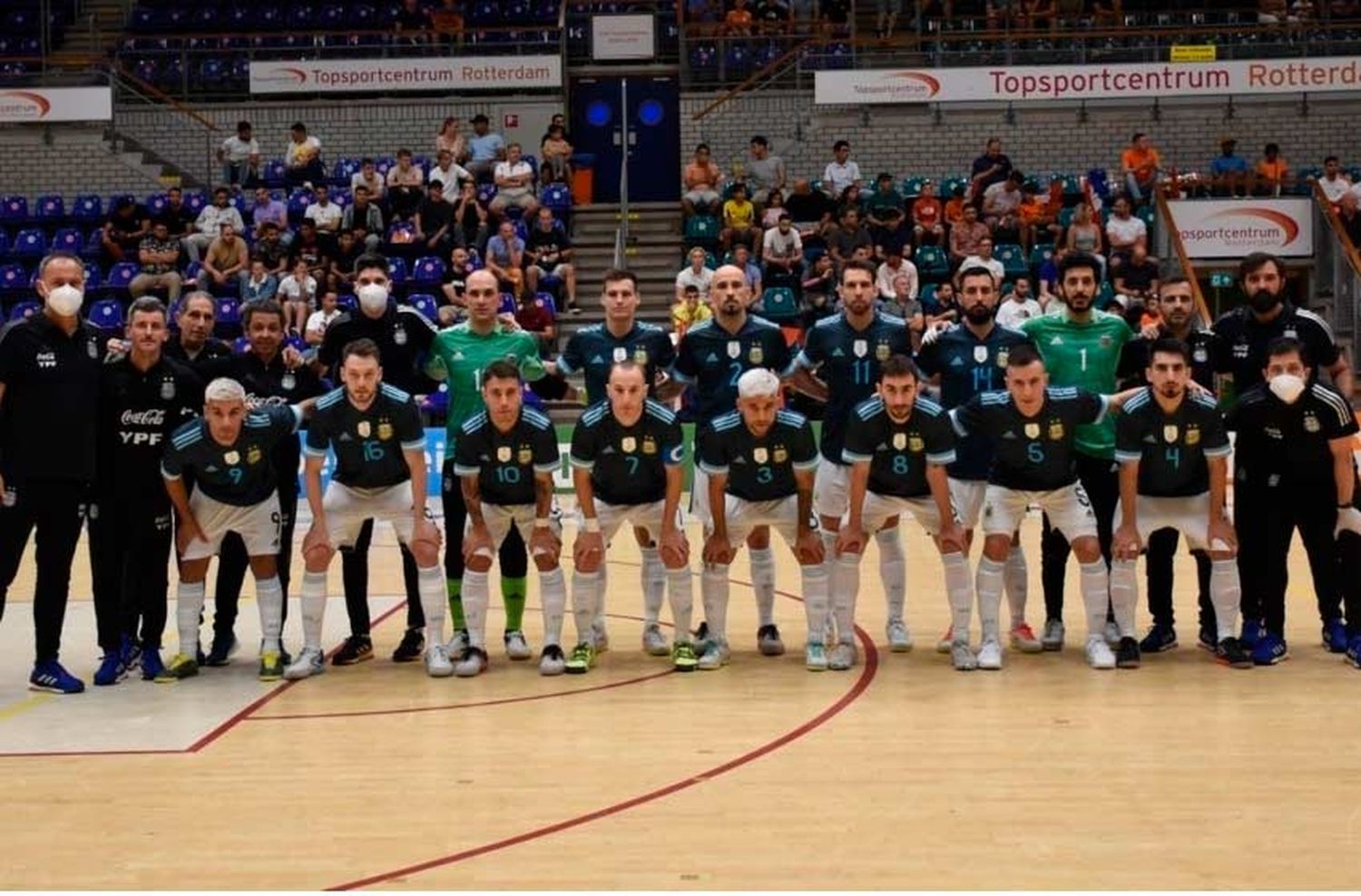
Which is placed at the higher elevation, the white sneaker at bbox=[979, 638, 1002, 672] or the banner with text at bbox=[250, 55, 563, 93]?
the banner with text at bbox=[250, 55, 563, 93]

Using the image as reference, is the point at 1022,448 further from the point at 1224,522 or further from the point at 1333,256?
the point at 1333,256

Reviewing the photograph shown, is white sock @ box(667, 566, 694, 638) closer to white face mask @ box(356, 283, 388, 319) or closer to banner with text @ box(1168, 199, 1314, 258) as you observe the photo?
white face mask @ box(356, 283, 388, 319)

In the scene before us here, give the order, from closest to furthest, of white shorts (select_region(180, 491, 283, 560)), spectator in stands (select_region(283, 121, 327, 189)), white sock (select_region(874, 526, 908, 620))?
white shorts (select_region(180, 491, 283, 560)), white sock (select_region(874, 526, 908, 620)), spectator in stands (select_region(283, 121, 327, 189))

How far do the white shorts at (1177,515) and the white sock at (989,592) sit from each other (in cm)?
67

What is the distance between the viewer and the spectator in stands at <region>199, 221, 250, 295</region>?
71.6ft

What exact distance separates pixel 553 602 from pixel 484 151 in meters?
15.7

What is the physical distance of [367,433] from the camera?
9.46 m

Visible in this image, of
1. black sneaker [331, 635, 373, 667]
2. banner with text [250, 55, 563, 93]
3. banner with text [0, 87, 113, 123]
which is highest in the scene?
banner with text [250, 55, 563, 93]

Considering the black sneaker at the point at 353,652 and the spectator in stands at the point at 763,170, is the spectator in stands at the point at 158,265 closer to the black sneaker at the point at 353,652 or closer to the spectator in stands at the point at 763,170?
the spectator in stands at the point at 763,170

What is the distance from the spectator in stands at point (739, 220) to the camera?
72.0 ft

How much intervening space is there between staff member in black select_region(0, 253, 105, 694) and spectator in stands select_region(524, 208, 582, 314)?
12.8 meters

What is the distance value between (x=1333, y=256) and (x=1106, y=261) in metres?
2.79

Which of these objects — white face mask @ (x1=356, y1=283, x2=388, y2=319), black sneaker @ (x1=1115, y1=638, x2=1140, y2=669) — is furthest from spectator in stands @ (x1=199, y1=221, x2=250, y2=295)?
black sneaker @ (x1=1115, y1=638, x2=1140, y2=669)

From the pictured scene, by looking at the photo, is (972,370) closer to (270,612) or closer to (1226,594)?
(1226,594)
